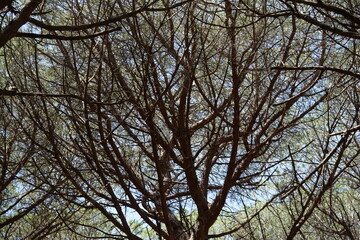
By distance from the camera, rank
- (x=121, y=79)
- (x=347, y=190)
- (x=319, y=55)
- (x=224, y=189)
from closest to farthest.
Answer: (x=224, y=189) < (x=121, y=79) < (x=319, y=55) < (x=347, y=190)

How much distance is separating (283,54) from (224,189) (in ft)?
3.39

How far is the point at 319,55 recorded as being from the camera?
3092 millimetres

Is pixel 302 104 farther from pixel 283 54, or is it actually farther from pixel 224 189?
pixel 224 189

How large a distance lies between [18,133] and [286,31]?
2.23 m

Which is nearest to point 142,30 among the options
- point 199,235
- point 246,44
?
point 246,44

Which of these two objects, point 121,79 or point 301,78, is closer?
point 121,79

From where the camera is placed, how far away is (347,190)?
14.4ft

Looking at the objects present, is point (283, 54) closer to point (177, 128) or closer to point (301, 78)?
point (301, 78)

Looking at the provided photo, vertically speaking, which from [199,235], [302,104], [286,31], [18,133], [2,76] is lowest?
[199,235]

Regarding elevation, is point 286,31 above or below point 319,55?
above

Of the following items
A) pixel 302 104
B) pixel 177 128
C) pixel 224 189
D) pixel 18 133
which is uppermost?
pixel 18 133

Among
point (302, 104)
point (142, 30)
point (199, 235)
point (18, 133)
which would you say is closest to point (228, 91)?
point (302, 104)

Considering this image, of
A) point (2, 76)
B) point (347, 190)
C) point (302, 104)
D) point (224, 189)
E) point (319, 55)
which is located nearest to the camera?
point (224, 189)

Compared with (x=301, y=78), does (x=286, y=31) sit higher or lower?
higher
